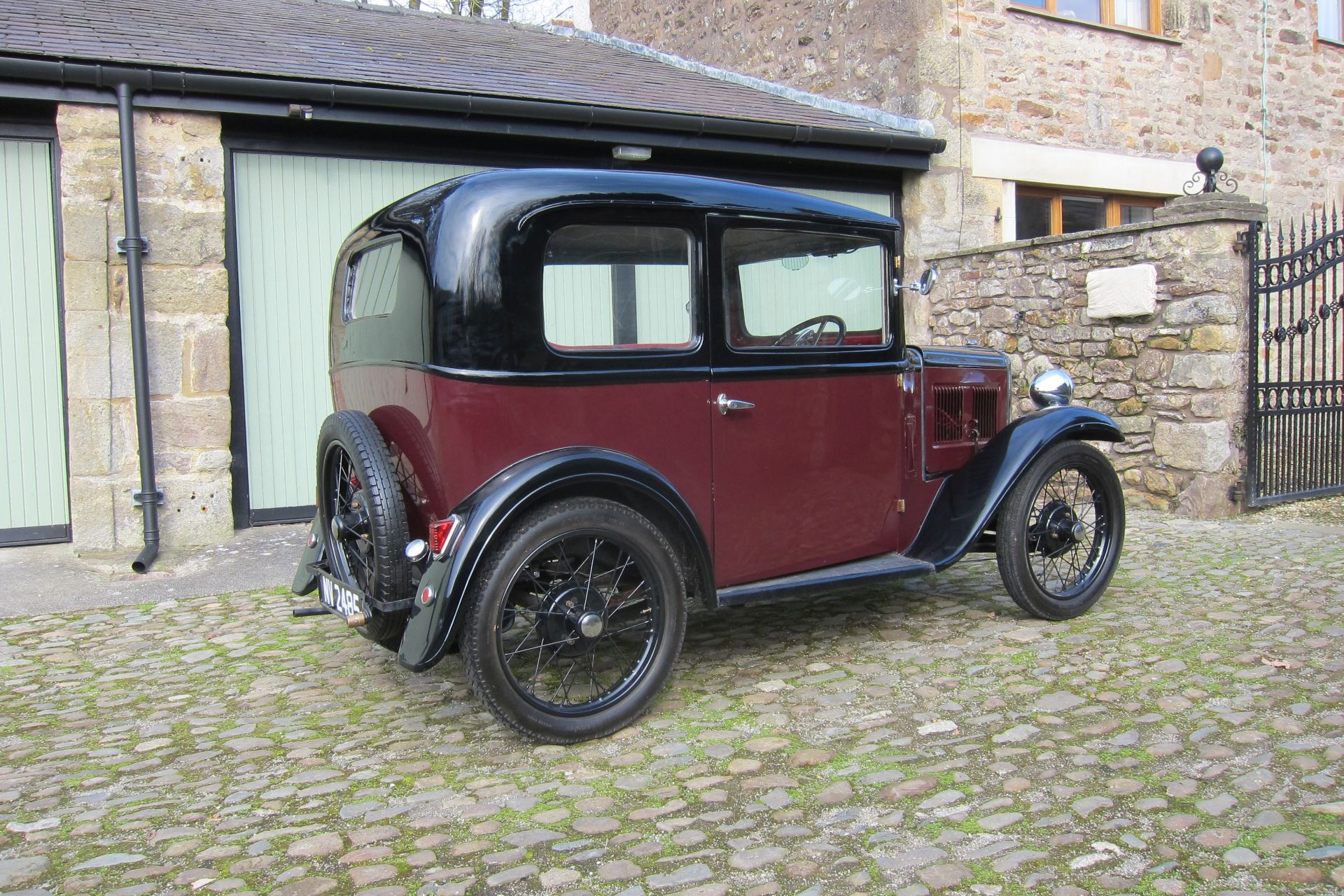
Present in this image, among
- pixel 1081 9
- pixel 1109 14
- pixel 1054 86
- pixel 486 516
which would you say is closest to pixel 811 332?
pixel 486 516

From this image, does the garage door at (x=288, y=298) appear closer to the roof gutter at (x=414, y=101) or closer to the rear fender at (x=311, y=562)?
the roof gutter at (x=414, y=101)

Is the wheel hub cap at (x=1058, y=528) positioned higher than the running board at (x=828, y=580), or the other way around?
the wheel hub cap at (x=1058, y=528)

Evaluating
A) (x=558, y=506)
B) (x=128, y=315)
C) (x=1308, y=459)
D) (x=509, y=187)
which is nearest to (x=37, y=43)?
(x=128, y=315)

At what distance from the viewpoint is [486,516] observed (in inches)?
125

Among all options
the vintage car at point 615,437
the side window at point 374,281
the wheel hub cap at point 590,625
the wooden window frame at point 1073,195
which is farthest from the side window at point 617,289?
the wooden window frame at point 1073,195

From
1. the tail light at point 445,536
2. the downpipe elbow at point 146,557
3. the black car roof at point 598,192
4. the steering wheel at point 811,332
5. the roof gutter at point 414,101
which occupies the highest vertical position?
the roof gutter at point 414,101

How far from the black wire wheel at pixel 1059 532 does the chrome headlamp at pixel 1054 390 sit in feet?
1.15

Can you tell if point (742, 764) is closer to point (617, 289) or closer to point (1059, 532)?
point (617, 289)

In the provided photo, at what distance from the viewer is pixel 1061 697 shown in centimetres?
370

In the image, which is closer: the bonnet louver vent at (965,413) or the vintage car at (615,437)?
the vintage car at (615,437)

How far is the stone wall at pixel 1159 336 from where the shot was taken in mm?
6953

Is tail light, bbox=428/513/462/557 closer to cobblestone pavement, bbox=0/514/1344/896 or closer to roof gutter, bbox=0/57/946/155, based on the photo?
cobblestone pavement, bbox=0/514/1344/896

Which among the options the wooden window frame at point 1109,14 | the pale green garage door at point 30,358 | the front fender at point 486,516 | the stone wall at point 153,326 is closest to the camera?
the front fender at point 486,516

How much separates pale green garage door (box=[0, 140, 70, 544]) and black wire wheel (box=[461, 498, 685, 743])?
4311mm
